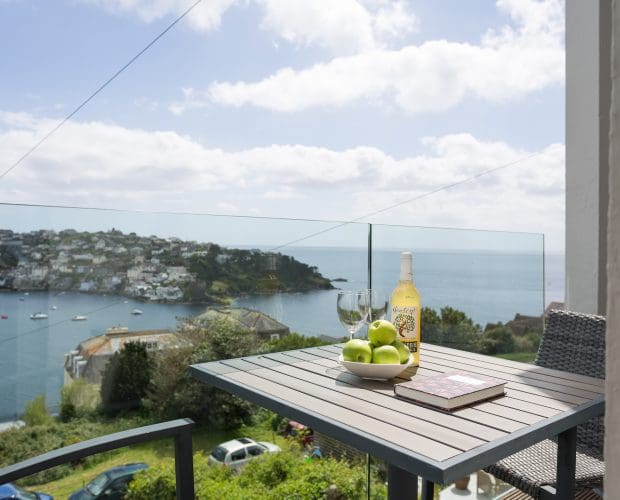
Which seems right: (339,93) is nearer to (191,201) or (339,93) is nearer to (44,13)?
(191,201)

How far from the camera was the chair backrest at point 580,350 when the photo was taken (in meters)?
1.91

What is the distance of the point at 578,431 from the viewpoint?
195 centimetres

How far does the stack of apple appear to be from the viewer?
1.35 meters

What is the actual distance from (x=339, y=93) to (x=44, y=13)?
8356 mm

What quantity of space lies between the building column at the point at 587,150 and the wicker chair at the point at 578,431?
124cm

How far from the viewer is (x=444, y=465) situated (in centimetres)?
88

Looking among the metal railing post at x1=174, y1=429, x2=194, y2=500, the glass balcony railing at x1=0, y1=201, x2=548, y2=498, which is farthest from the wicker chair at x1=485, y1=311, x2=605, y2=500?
the metal railing post at x1=174, y1=429, x2=194, y2=500

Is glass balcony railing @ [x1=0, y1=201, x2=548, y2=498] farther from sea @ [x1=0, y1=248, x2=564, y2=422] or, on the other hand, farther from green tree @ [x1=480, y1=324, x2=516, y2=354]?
green tree @ [x1=480, y1=324, x2=516, y2=354]

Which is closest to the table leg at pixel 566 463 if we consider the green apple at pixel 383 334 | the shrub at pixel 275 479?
the green apple at pixel 383 334

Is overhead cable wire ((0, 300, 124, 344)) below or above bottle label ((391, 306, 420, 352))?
below

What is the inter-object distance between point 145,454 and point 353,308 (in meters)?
1.72

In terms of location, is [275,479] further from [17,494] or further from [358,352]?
[358,352]

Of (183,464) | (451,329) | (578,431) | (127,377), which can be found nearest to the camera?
(183,464)

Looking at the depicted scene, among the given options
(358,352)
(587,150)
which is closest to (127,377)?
(358,352)
